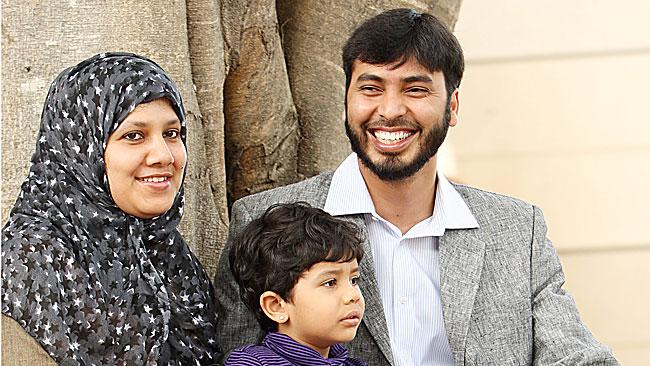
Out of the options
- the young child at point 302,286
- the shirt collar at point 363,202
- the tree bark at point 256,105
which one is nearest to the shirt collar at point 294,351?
the young child at point 302,286

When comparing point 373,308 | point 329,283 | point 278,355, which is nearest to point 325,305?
point 329,283

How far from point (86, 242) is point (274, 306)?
19.4 inches

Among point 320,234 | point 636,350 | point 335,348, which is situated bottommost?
point 636,350

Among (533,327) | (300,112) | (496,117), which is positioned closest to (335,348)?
(533,327)

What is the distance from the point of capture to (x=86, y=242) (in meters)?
3.09

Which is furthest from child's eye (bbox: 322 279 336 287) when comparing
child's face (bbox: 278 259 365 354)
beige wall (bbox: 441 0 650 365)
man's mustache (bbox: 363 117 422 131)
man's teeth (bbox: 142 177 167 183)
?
beige wall (bbox: 441 0 650 365)

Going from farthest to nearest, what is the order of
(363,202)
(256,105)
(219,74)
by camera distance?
(256,105) < (219,74) < (363,202)

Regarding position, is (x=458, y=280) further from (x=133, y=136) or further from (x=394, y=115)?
(x=133, y=136)

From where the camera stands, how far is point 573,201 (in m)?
7.14

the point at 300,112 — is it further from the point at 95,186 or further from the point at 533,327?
the point at 95,186

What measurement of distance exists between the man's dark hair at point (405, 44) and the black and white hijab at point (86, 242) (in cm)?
67

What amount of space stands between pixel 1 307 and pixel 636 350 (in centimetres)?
483

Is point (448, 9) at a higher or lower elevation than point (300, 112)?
higher

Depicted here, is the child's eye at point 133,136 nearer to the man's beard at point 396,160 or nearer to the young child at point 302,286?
the young child at point 302,286
